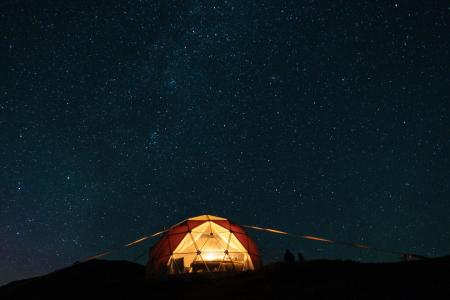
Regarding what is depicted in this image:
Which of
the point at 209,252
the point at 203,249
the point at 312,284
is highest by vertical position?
the point at 203,249

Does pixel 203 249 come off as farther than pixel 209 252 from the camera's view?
Yes

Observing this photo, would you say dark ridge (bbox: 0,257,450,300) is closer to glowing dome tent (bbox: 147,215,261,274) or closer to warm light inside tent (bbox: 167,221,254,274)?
warm light inside tent (bbox: 167,221,254,274)

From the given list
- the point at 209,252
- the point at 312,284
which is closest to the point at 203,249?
the point at 209,252

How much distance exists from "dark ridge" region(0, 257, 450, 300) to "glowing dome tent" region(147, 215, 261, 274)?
5.13 ft

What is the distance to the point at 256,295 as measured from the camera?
31.2 ft

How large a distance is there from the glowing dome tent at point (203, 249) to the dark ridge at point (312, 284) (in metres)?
1.56

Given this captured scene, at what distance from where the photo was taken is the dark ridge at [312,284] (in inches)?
307

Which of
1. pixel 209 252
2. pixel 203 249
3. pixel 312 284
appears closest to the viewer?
pixel 312 284

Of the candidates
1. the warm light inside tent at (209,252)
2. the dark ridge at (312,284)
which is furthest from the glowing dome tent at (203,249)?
the dark ridge at (312,284)

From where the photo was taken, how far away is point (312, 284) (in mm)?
9938

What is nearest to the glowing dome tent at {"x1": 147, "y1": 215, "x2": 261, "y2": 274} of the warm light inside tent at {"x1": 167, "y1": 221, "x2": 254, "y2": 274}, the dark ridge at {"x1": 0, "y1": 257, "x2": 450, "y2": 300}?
the warm light inside tent at {"x1": 167, "y1": 221, "x2": 254, "y2": 274}

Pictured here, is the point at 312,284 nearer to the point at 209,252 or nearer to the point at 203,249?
the point at 209,252

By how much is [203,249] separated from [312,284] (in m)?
8.21

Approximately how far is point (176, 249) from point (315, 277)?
8283 mm
